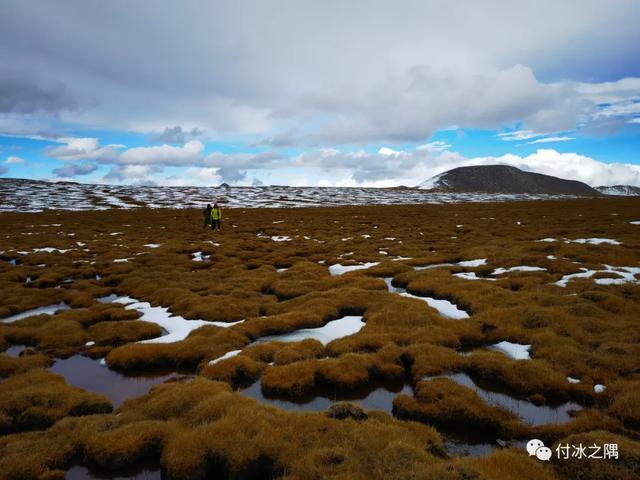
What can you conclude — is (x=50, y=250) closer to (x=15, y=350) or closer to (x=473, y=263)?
(x=15, y=350)

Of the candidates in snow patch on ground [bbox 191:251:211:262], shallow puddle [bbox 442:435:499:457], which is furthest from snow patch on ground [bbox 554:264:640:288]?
snow patch on ground [bbox 191:251:211:262]

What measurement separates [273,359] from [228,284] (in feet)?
38.8

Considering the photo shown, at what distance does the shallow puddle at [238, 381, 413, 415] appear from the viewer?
1160 cm

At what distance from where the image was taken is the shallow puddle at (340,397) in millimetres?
11602

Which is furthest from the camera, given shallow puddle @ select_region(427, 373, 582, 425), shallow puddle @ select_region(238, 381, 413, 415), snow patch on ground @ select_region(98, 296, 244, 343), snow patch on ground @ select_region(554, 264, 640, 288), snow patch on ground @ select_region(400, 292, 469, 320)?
snow patch on ground @ select_region(554, 264, 640, 288)

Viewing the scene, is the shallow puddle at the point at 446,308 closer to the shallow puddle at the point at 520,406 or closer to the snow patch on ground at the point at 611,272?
the shallow puddle at the point at 520,406

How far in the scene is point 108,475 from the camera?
8.81 m

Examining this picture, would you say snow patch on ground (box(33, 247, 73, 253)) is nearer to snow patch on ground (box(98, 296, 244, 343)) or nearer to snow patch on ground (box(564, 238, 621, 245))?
snow patch on ground (box(98, 296, 244, 343))

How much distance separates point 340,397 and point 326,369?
118 centimetres

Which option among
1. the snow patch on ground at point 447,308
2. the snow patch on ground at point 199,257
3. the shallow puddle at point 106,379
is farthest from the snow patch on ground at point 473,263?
the shallow puddle at point 106,379

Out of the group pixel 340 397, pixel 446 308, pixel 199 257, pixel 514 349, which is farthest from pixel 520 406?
pixel 199 257

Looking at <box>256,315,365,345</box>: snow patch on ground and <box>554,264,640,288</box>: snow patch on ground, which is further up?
<box>554,264,640,288</box>: snow patch on ground

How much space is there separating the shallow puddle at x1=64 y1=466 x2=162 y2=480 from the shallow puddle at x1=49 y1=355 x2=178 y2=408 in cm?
313

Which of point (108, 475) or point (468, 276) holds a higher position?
point (468, 276)
